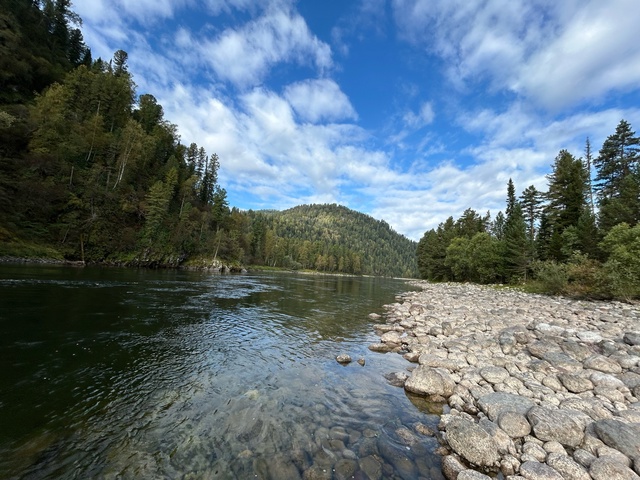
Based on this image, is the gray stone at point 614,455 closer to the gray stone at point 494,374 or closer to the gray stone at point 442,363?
the gray stone at point 494,374

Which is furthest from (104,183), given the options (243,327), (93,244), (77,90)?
(243,327)

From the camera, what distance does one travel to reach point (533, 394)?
8.19 meters

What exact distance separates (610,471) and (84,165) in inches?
2770

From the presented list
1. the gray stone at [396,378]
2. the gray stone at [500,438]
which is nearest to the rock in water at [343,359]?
the gray stone at [396,378]

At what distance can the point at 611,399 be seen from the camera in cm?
770

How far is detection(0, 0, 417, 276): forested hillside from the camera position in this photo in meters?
39.4

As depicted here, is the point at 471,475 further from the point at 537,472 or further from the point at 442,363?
the point at 442,363

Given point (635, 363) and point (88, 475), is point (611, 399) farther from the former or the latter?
point (88, 475)

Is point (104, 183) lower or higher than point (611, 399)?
higher

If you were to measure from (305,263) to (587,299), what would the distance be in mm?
132040

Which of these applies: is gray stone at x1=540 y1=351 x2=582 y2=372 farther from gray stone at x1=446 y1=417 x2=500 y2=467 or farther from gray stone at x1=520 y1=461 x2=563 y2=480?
gray stone at x1=520 y1=461 x2=563 y2=480

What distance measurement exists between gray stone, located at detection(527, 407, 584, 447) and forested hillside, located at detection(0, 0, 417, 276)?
51.6m

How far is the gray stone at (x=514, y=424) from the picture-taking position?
6332 mm

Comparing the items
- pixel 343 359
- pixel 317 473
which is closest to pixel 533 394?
pixel 343 359
